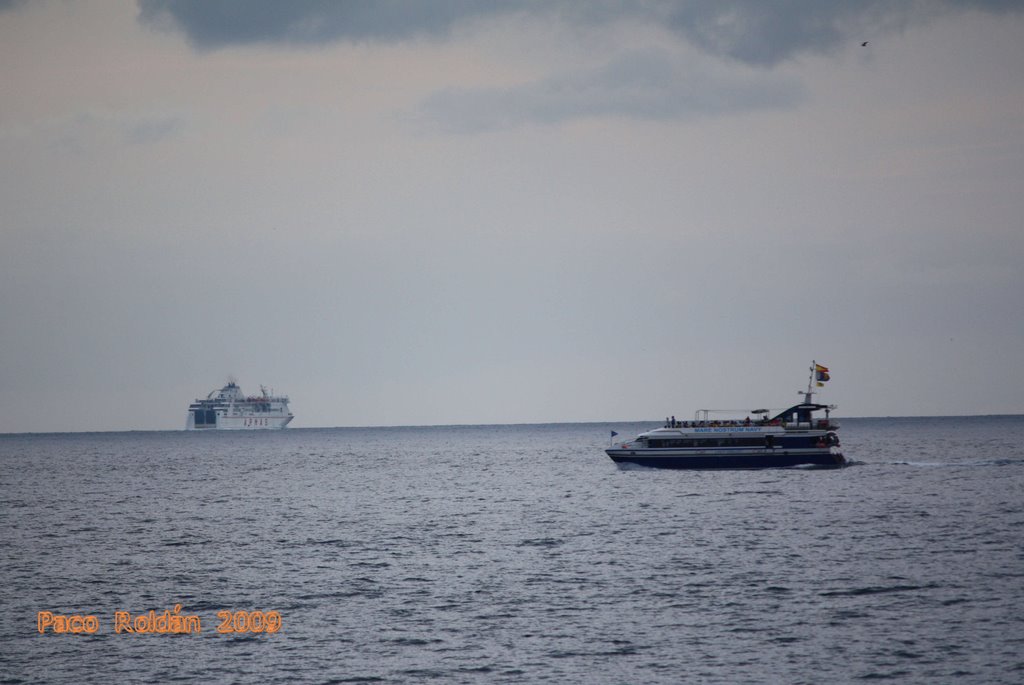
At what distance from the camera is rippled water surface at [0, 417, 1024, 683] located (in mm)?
40312

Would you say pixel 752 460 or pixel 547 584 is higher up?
pixel 752 460

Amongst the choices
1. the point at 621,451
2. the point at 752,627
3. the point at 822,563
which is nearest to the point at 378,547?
the point at 822,563

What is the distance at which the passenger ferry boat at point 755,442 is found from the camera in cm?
11662

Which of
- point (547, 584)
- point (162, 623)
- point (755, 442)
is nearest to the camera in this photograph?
point (162, 623)

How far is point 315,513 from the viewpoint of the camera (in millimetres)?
96312

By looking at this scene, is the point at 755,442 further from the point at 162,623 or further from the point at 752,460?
the point at 162,623

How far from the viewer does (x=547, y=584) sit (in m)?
55.7

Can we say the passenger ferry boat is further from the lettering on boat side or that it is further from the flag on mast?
the lettering on boat side

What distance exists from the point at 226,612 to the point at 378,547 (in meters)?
21.8

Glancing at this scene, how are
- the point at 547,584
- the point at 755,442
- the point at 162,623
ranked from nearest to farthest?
the point at 162,623
the point at 547,584
the point at 755,442

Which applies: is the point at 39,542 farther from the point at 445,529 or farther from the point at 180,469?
the point at 180,469

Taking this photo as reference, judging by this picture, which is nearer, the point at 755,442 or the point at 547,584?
the point at 547,584

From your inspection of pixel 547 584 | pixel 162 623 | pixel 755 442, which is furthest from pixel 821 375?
pixel 162 623

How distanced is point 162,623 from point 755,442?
79941 millimetres
